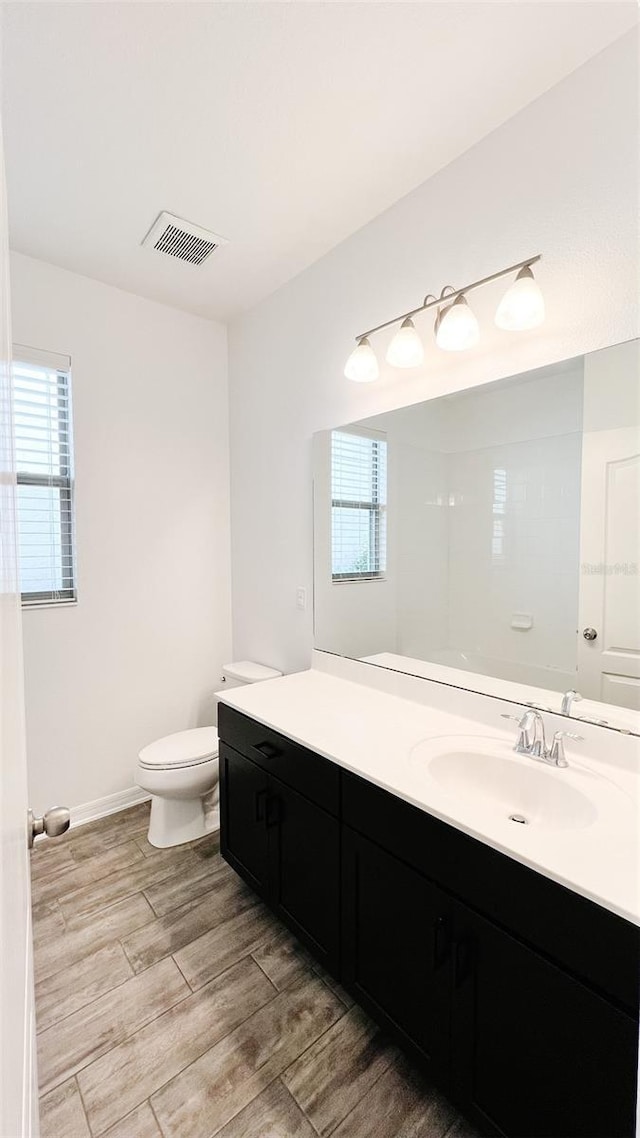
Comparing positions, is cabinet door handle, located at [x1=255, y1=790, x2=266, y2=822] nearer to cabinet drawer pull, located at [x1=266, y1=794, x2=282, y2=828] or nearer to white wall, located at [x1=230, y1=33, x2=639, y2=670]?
cabinet drawer pull, located at [x1=266, y1=794, x2=282, y2=828]

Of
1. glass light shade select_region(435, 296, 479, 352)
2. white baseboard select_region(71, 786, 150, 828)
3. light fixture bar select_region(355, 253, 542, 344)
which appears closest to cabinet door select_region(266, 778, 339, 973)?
white baseboard select_region(71, 786, 150, 828)

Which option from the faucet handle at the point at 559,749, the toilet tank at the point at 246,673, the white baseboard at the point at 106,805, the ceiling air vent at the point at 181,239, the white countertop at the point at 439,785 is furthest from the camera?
the toilet tank at the point at 246,673

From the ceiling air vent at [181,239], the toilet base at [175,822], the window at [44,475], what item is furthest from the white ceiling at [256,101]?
the toilet base at [175,822]

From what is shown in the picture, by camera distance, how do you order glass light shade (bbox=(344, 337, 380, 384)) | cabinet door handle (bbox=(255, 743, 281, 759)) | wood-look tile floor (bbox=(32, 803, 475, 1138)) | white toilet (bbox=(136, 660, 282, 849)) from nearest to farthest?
wood-look tile floor (bbox=(32, 803, 475, 1138)) < cabinet door handle (bbox=(255, 743, 281, 759)) < glass light shade (bbox=(344, 337, 380, 384)) < white toilet (bbox=(136, 660, 282, 849))

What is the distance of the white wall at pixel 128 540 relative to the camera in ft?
7.39

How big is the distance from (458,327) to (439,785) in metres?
1.31

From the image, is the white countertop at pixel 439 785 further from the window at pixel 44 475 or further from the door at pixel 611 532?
the window at pixel 44 475

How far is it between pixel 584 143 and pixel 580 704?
4.90 feet

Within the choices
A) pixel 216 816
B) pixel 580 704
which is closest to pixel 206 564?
pixel 216 816

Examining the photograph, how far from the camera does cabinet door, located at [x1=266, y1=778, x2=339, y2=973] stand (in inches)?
53.9

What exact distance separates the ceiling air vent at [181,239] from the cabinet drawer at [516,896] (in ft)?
6.97

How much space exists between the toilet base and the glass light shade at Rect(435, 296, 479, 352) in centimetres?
214

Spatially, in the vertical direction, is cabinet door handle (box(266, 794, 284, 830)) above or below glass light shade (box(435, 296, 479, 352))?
below

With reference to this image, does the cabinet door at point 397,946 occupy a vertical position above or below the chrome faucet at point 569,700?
below
